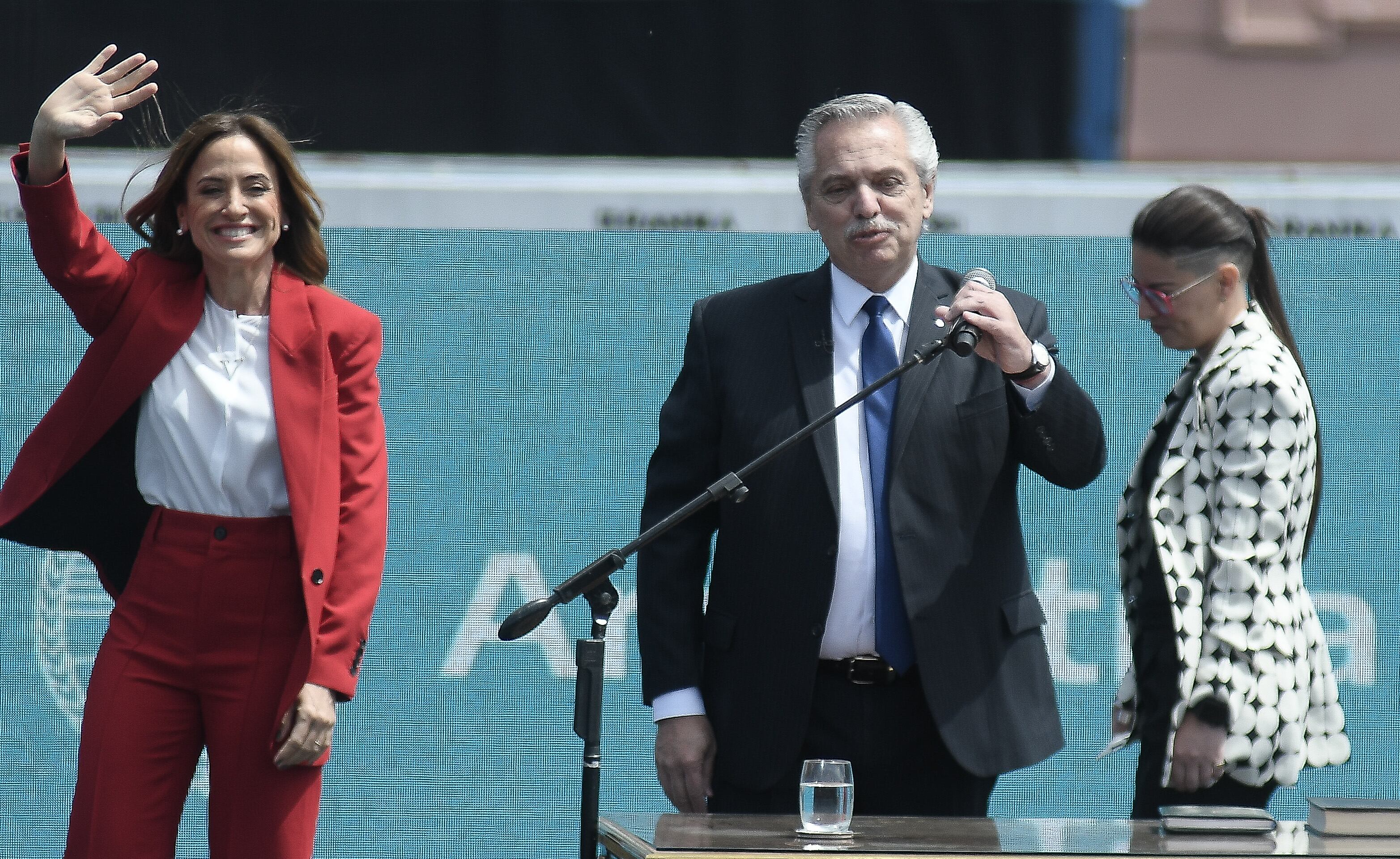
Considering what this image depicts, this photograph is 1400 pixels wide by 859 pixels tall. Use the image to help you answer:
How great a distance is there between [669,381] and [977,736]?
1710 mm

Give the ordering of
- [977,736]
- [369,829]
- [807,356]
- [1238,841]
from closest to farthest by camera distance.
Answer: [1238,841], [977,736], [807,356], [369,829]

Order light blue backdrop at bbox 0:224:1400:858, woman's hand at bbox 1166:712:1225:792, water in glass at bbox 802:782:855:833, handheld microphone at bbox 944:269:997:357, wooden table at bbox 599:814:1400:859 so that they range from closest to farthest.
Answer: wooden table at bbox 599:814:1400:859
water in glass at bbox 802:782:855:833
handheld microphone at bbox 944:269:997:357
woman's hand at bbox 1166:712:1225:792
light blue backdrop at bbox 0:224:1400:858

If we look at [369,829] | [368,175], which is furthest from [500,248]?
[369,829]

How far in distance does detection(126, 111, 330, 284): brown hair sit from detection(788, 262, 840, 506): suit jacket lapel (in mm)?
775

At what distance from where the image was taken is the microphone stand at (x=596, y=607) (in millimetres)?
1863

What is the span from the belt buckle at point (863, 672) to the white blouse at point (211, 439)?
33.6 inches

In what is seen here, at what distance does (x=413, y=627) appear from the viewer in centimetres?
359

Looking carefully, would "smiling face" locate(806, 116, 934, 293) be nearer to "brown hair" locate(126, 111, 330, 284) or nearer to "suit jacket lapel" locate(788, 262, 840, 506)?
"suit jacket lapel" locate(788, 262, 840, 506)

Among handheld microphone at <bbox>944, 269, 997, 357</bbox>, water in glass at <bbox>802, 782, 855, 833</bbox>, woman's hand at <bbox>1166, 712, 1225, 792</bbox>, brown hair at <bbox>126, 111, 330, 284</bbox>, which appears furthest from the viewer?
brown hair at <bbox>126, 111, 330, 284</bbox>

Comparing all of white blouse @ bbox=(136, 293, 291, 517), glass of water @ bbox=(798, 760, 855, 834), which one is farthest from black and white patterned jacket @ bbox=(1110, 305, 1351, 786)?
white blouse @ bbox=(136, 293, 291, 517)

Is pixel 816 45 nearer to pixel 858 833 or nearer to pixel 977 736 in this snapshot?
pixel 977 736

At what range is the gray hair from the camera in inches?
90.5

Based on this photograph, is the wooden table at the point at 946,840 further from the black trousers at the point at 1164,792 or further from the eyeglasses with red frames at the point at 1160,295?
the eyeglasses with red frames at the point at 1160,295

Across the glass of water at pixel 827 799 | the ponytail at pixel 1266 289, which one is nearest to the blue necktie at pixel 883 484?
the glass of water at pixel 827 799
